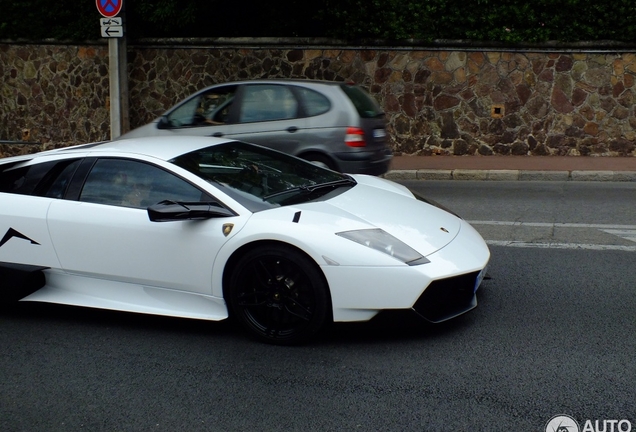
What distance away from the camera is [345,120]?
10.4m

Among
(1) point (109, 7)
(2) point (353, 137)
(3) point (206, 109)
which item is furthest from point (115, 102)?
(2) point (353, 137)

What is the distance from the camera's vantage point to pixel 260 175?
568 centimetres

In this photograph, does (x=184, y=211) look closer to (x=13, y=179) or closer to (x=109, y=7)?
(x=13, y=179)

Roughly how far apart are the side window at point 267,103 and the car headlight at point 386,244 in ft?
19.4

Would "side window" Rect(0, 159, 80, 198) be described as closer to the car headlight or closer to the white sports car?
the white sports car

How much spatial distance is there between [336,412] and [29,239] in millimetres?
2702

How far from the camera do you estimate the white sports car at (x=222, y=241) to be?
479cm

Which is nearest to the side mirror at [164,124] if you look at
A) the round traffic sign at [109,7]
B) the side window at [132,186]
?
the round traffic sign at [109,7]

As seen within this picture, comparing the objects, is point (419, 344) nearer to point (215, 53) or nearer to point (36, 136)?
point (215, 53)

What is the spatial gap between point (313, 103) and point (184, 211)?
19.1ft

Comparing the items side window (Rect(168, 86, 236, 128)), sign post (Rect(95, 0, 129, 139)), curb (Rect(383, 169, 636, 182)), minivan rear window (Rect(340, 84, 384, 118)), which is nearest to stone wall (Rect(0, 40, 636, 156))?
sign post (Rect(95, 0, 129, 139))

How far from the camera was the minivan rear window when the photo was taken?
420 inches

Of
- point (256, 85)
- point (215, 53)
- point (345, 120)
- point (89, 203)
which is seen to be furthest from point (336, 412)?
point (215, 53)

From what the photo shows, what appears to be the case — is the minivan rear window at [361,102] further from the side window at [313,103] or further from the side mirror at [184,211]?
the side mirror at [184,211]
